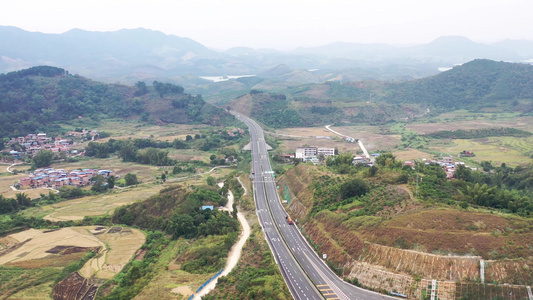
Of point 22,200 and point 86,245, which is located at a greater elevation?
point 22,200

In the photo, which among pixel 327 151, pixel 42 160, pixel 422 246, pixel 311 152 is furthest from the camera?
pixel 327 151

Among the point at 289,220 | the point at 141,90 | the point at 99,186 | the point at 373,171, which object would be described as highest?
the point at 141,90

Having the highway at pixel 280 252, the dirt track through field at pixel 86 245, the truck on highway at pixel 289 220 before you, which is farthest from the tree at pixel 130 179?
the truck on highway at pixel 289 220

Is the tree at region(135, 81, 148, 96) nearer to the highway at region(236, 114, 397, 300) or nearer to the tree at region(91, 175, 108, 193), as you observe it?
the tree at region(91, 175, 108, 193)

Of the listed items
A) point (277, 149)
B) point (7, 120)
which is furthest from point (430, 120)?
point (7, 120)

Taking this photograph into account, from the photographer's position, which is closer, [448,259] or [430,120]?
[448,259]

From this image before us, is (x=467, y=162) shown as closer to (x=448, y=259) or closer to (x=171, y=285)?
(x=448, y=259)

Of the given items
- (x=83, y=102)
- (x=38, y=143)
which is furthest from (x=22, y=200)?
(x=83, y=102)

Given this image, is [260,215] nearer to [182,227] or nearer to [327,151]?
[182,227]
